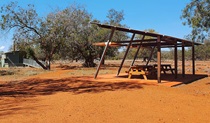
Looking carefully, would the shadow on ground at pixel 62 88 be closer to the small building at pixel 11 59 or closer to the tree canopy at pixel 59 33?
the tree canopy at pixel 59 33

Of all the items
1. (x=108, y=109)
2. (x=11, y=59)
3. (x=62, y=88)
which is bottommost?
(x=108, y=109)

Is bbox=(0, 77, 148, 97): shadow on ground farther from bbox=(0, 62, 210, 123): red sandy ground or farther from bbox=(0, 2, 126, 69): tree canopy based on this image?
bbox=(0, 2, 126, 69): tree canopy

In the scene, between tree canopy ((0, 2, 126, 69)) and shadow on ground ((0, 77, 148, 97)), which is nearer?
shadow on ground ((0, 77, 148, 97))

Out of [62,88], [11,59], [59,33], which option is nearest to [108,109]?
[62,88]

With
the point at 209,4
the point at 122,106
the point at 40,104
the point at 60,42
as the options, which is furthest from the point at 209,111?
the point at 60,42

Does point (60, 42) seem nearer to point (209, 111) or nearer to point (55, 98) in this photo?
point (55, 98)

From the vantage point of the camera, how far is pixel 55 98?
22.1 feet

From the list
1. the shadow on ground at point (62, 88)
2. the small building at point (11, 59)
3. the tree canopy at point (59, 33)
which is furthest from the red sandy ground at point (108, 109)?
the small building at point (11, 59)

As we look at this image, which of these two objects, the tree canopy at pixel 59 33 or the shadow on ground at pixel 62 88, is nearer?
the shadow on ground at pixel 62 88

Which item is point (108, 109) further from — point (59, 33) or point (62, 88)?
point (59, 33)

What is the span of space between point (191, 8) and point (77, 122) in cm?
835

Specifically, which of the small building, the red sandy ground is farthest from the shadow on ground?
the small building

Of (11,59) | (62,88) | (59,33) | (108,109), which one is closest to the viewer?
(108,109)

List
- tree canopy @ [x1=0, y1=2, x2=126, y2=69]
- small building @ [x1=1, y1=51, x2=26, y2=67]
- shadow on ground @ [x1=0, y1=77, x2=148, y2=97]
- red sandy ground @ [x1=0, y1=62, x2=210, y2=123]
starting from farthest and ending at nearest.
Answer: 1. small building @ [x1=1, y1=51, x2=26, y2=67]
2. tree canopy @ [x1=0, y1=2, x2=126, y2=69]
3. shadow on ground @ [x1=0, y1=77, x2=148, y2=97]
4. red sandy ground @ [x1=0, y1=62, x2=210, y2=123]
